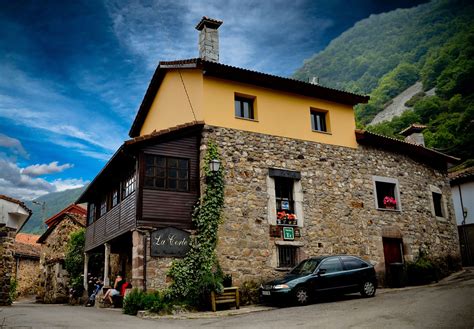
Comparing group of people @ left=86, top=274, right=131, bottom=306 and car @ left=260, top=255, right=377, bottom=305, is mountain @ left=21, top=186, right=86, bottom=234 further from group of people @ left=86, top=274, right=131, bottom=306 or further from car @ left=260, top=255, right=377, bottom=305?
car @ left=260, top=255, right=377, bottom=305

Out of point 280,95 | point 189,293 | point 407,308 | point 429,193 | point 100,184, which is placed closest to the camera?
point 407,308

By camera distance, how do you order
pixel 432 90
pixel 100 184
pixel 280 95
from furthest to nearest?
pixel 432 90 < pixel 100 184 < pixel 280 95

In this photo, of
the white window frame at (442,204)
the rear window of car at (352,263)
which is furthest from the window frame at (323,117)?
the white window frame at (442,204)

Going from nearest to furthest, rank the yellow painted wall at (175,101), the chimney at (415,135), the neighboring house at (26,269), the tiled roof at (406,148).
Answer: the yellow painted wall at (175,101)
the tiled roof at (406,148)
the chimney at (415,135)
the neighboring house at (26,269)

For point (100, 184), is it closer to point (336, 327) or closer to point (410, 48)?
point (336, 327)

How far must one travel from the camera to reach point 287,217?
619 inches

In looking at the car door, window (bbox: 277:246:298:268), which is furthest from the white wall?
the car door

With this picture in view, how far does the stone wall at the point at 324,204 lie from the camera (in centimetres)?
1470

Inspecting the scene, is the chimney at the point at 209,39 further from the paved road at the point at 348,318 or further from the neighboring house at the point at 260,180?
the paved road at the point at 348,318

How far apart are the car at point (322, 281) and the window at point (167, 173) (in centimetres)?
419

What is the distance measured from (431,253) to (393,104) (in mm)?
48740

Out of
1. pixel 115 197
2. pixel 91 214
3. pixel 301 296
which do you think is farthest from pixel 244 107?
pixel 91 214

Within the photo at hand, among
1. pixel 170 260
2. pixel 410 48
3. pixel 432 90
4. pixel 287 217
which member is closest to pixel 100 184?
pixel 170 260

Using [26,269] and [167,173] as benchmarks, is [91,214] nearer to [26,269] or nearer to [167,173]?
[167,173]
